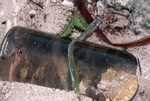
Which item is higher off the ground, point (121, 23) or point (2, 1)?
point (2, 1)

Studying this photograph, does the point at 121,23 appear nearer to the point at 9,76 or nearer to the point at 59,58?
the point at 59,58

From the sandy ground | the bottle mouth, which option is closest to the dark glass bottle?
the bottle mouth

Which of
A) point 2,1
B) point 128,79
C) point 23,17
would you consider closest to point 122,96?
point 128,79

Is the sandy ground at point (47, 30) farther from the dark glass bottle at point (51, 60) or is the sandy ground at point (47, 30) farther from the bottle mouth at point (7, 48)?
the bottle mouth at point (7, 48)

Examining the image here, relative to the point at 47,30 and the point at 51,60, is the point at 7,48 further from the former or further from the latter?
the point at 47,30

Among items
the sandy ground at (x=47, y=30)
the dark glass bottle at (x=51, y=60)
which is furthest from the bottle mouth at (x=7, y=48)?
the sandy ground at (x=47, y=30)
